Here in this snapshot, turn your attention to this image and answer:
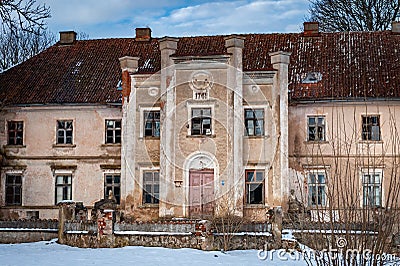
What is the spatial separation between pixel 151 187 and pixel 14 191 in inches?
244

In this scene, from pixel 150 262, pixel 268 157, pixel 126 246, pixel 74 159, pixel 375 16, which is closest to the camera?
pixel 150 262

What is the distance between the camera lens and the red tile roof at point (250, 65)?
25875 mm

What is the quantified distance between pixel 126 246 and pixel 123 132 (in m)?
6.97

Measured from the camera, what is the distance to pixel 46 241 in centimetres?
2158

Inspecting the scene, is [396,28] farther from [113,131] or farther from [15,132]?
[15,132]

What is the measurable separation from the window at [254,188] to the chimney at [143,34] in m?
9.32

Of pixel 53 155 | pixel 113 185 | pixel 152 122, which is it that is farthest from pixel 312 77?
pixel 53 155

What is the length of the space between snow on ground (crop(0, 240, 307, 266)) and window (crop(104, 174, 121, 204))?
7338mm

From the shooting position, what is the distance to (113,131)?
27.2m

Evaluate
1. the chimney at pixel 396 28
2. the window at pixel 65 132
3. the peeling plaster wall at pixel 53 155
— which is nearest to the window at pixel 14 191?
the peeling plaster wall at pixel 53 155

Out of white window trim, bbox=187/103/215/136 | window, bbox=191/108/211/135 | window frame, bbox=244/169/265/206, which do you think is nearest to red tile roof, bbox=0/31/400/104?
white window trim, bbox=187/103/215/136

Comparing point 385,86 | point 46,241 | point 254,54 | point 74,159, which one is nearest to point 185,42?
point 254,54

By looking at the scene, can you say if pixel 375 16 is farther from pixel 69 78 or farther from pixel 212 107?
pixel 69 78

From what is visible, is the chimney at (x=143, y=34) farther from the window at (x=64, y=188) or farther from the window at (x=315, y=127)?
the window at (x=315, y=127)
